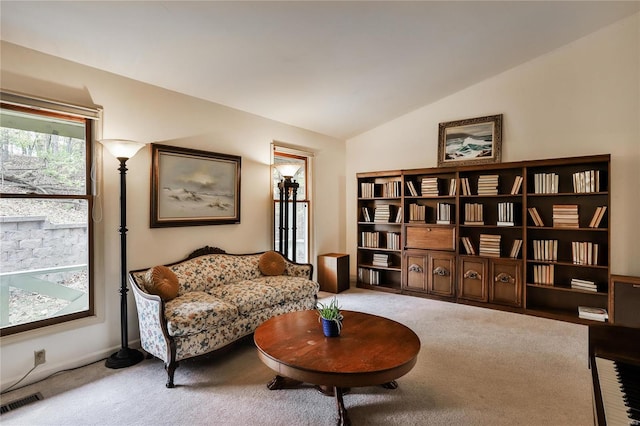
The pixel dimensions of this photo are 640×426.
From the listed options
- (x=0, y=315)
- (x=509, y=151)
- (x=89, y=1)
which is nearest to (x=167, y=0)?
(x=89, y=1)

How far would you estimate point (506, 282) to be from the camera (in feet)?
13.7

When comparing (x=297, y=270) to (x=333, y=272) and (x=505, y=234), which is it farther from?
(x=505, y=234)

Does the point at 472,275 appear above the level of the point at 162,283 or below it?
below

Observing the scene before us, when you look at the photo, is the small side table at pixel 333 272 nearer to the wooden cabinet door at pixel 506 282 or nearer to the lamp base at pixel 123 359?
the wooden cabinet door at pixel 506 282

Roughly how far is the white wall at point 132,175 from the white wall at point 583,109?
9.13 ft

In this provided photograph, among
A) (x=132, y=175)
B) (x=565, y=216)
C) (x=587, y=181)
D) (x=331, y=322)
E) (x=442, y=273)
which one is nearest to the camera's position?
(x=331, y=322)

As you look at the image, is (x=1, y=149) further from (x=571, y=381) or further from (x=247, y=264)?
(x=571, y=381)

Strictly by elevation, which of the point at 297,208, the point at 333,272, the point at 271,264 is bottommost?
the point at 333,272

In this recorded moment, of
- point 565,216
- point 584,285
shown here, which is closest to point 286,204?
point 565,216

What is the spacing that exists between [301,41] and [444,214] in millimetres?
3048

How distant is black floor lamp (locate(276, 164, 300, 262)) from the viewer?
4.25 meters

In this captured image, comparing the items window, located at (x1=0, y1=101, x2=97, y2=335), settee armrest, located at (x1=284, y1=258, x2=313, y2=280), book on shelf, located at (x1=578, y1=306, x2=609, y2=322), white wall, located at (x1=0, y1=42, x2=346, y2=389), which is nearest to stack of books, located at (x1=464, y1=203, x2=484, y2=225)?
book on shelf, located at (x1=578, y1=306, x2=609, y2=322)

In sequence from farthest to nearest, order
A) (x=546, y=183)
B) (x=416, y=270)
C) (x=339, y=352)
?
(x=416, y=270) → (x=546, y=183) → (x=339, y=352)

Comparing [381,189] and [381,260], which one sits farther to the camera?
[381,189]
